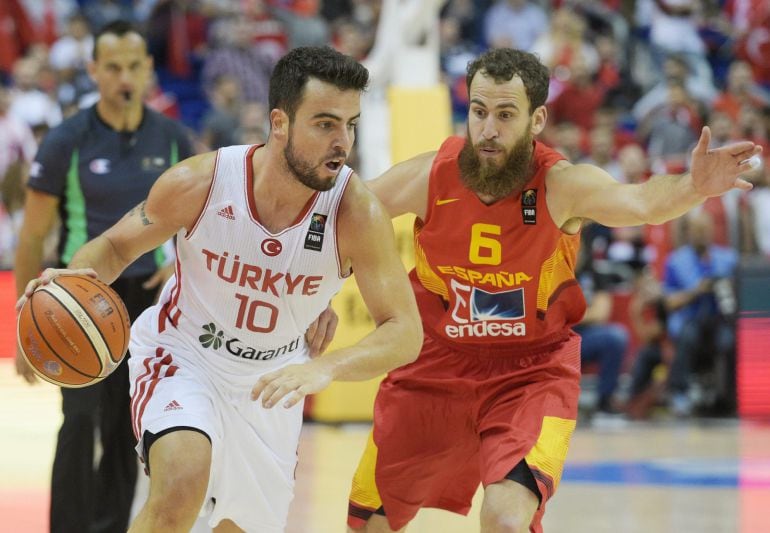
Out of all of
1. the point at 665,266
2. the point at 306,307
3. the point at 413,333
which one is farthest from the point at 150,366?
the point at 665,266

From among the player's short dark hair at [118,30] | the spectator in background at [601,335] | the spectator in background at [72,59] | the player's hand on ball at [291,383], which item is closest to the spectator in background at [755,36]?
the spectator in background at [601,335]

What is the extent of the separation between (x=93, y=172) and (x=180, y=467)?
230 centimetres

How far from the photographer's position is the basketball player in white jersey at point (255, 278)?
15.3 feet

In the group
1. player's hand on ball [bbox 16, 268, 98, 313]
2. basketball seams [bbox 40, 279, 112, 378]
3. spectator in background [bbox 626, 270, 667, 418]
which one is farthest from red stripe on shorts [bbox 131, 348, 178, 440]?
spectator in background [bbox 626, 270, 667, 418]

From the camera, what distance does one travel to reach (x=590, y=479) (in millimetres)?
9195

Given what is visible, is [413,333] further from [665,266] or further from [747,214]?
[747,214]

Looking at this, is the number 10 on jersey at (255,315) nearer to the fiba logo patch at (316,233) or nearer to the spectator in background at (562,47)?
the fiba logo patch at (316,233)

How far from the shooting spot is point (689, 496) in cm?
858

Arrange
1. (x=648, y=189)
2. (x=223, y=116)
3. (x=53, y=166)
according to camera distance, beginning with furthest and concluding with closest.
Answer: (x=223, y=116), (x=53, y=166), (x=648, y=189)

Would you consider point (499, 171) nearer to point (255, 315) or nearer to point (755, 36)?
point (255, 315)

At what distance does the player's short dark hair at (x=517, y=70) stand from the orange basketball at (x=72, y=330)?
183cm

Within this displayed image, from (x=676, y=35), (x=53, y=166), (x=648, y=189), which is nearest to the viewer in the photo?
(x=648, y=189)

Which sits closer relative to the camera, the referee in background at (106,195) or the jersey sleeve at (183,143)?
the referee in background at (106,195)

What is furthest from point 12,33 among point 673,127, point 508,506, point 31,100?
point 508,506
